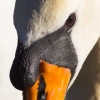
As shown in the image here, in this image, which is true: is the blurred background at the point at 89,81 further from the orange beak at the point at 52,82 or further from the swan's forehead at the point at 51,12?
the swan's forehead at the point at 51,12

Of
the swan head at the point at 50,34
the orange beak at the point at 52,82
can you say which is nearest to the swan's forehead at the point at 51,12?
the swan head at the point at 50,34

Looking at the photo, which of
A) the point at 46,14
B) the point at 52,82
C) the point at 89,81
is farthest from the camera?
the point at 89,81

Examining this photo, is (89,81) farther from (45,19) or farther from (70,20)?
(45,19)

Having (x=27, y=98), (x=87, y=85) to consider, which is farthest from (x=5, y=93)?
(x=27, y=98)

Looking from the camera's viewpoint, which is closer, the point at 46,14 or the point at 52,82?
the point at 46,14

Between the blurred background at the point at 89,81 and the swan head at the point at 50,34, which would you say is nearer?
the swan head at the point at 50,34

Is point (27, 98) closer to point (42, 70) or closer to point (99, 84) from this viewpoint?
point (42, 70)

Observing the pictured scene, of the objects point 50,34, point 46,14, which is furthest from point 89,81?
point 46,14
